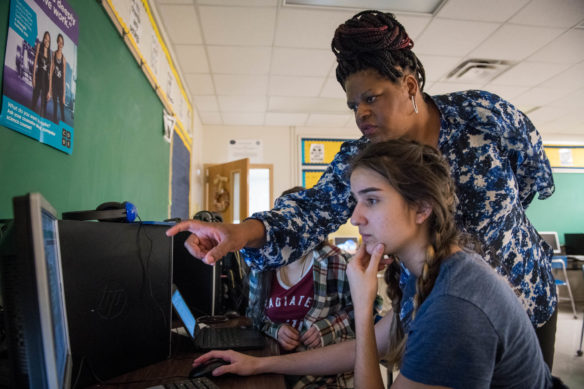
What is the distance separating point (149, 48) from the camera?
2.40m

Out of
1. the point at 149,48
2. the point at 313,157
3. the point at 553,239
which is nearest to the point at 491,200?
the point at 149,48

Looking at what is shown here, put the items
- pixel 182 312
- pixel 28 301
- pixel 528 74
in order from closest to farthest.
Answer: pixel 28 301 < pixel 182 312 < pixel 528 74

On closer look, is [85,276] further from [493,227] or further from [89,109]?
[89,109]

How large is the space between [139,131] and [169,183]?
3.15 feet

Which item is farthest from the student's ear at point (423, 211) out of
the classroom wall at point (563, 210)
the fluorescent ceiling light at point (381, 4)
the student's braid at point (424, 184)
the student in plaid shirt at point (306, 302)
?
the classroom wall at point (563, 210)

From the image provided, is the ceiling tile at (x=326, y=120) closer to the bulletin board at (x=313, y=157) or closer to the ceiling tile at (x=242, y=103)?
the bulletin board at (x=313, y=157)

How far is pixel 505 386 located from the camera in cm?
62

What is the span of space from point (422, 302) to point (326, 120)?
4.73 meters

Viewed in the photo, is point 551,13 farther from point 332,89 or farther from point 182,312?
point 182,312

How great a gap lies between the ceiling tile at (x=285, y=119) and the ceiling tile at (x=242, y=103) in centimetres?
28

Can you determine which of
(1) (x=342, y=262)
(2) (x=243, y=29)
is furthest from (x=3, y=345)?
(2) (x=243, y=29)

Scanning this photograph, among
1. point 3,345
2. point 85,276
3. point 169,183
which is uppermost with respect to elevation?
point 169,183

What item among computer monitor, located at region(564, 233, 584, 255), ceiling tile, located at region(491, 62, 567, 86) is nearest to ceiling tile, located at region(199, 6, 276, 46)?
ceiling tile, located at region(491, 62, 567, 86)

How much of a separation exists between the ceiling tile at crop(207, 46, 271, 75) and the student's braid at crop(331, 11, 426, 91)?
2480mm
